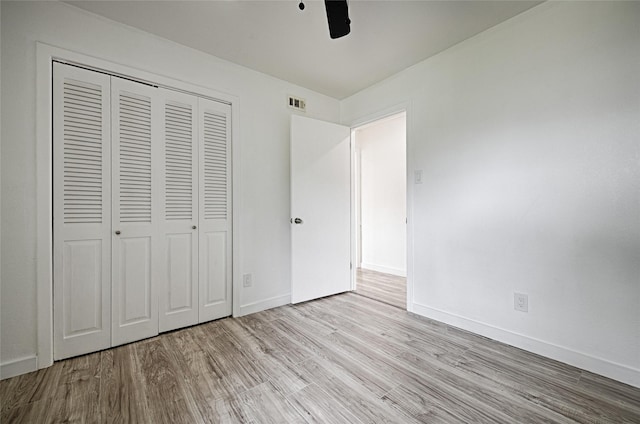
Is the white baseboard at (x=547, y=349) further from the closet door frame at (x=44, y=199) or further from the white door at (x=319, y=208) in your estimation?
the closet door frame at (x=44, y=199)

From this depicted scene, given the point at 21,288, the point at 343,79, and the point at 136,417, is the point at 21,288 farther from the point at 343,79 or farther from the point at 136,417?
the point at 343,79

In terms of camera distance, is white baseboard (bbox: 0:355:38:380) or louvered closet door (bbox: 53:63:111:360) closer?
white baseboard (bbox: 0:355:38:380)

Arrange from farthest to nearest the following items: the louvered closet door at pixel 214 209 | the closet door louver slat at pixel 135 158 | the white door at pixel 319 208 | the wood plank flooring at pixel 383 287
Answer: the wood plank flooring at pixel 383 287 < the white door at pixel 319 208 < the louvered closet door at pixel 214 209 < the closet door louver slat at pixel 135 158

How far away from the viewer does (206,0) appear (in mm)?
1885

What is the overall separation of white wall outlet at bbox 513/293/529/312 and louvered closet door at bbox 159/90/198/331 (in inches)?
105

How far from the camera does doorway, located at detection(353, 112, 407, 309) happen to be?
4.33 meters

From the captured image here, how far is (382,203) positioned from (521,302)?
9.12 feet

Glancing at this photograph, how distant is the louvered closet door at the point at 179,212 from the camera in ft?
7.74

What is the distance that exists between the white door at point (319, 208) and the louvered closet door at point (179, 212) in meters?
1.01

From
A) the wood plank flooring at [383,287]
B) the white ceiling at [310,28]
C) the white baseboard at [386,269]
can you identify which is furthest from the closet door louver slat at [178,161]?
the white baseboard at [386,269]

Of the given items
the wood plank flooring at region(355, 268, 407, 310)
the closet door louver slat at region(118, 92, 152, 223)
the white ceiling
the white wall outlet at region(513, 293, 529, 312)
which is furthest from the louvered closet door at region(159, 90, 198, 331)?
the white wall outlet at region(513, 293, 529, 312)

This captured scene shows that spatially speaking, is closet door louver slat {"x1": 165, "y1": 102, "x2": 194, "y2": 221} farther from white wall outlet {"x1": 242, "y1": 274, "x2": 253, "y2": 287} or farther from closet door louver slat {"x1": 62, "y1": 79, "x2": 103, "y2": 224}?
white wall outlet {"x1": 242, "y1": 274, "x2": 253, "y2": 287}

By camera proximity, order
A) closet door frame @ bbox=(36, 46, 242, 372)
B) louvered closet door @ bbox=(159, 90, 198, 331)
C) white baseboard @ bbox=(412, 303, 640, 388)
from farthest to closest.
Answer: louvered closet door @ bbox=(159, 90, 198, 331) < closet door frame @ bbox=(36, 46, 242, 372) < white baseboard @ bbox=(412, 303, 640, 388)

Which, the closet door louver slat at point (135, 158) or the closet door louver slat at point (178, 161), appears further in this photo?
the closet door louver slat at point (178, 161)
